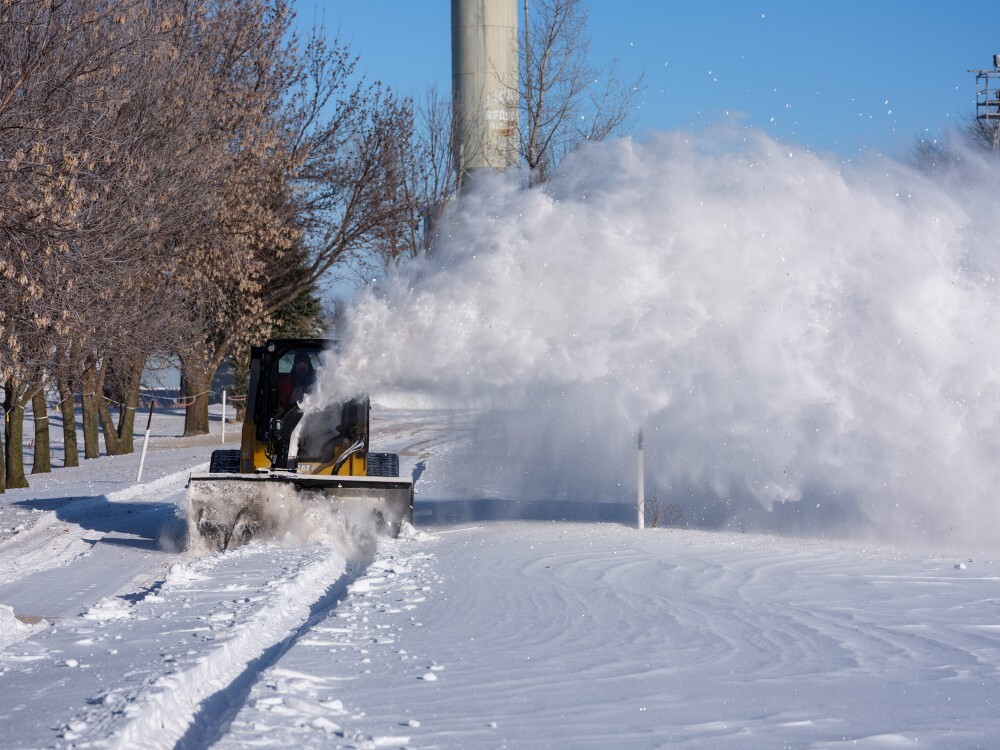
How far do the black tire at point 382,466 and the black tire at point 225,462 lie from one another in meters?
1.60

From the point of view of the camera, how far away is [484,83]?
114ft

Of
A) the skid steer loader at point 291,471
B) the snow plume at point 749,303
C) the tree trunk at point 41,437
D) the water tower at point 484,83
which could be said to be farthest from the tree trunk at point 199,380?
the snow plume at point 749,303

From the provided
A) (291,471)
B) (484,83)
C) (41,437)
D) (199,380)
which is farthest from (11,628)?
(484,83)

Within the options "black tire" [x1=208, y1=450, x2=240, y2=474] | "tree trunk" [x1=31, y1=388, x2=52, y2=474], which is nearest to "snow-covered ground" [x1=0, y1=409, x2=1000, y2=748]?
"black tire" [x1=208, y1=450, x2=240, y2=474]

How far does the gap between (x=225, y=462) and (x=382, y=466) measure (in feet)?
6.27

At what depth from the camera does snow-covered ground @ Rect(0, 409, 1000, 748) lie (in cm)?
526

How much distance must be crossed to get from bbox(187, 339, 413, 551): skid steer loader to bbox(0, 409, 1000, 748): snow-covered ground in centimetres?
36

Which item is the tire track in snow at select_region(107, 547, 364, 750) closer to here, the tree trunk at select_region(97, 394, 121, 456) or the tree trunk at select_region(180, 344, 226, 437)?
the tree trunk at select_region(180, 344, 226, 437)

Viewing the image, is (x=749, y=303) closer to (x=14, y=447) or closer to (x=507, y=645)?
(x=507, y=645)

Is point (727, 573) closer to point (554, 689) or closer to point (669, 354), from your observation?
Result: point (669, 354)

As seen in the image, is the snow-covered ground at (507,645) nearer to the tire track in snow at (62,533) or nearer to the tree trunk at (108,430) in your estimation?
the tire track in snow at (62,533)

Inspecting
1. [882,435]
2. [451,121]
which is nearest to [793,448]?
[882,435]

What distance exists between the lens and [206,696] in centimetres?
584

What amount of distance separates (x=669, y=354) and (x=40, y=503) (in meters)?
10.8
